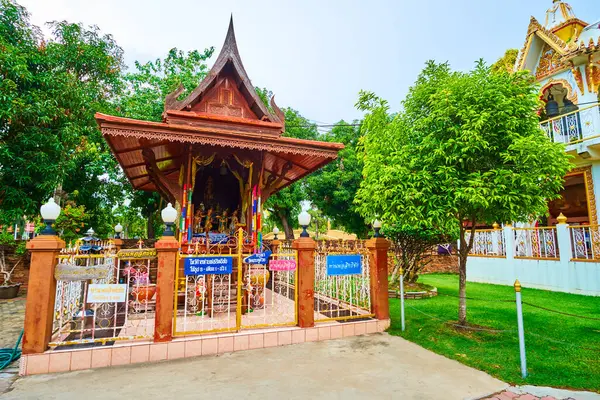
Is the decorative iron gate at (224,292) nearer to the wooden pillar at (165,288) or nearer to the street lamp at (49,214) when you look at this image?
the wooden pillar at (165,288)

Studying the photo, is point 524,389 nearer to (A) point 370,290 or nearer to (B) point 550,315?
(A) point 370,290

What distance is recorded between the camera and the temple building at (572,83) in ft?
33.0

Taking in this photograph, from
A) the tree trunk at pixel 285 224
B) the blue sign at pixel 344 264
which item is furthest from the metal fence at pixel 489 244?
the tree trunk at pixel 285 224

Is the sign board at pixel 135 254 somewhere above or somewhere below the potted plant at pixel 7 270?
Result: above

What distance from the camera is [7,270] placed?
11.9 m

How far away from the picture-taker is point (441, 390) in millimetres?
3539

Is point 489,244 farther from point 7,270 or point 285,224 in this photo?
point 7,270

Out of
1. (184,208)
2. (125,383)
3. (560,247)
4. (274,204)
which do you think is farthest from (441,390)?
(274,204)

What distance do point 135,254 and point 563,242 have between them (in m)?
11.4

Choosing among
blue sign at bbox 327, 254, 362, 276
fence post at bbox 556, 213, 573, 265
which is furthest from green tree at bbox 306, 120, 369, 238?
blue sign at bbox 327, 254, 362, 276

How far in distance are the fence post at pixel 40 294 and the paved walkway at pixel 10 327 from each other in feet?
1.32

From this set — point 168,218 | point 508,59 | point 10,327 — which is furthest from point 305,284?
point 508,59

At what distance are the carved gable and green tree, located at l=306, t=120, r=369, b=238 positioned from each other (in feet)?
38.5

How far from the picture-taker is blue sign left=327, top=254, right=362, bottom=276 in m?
5.76
